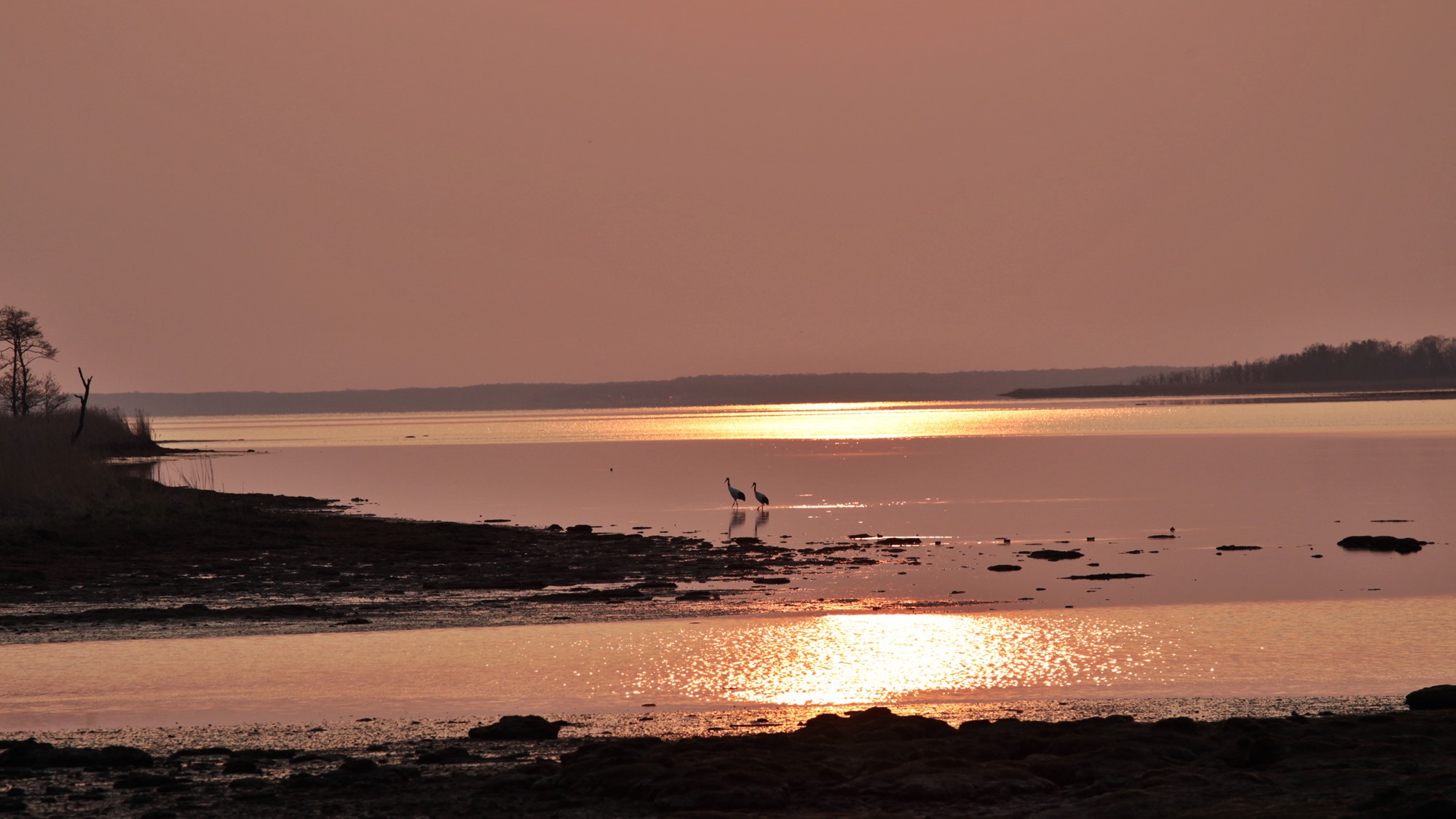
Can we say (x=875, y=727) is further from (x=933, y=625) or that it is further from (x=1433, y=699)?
(x=933, y=625)

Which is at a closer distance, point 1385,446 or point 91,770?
point 91,770

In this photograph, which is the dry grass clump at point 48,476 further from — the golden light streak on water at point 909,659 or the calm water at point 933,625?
the golden light streak on water at point 909,659

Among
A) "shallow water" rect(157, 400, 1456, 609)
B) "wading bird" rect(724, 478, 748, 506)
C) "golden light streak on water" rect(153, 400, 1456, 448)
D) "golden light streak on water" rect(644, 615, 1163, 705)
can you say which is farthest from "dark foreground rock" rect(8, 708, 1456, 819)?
"golden light streak on water" rect(153, 400, 1456, 448)

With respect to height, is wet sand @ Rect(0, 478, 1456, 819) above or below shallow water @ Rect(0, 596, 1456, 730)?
above

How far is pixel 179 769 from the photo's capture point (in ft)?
32.6

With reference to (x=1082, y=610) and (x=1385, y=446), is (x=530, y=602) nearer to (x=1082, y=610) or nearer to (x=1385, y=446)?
(x=1082, y=610)

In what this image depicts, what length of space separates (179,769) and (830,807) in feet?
16.0

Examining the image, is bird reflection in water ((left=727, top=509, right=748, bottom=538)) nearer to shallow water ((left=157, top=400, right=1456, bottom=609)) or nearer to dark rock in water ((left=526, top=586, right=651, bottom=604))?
shallow water ((left=157, top=400, right=1456, bottom=609))

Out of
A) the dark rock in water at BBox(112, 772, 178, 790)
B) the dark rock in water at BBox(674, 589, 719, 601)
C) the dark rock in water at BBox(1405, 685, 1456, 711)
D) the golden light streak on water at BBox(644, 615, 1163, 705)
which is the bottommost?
the dark rock in water at BBox(674, 589, 719, 601)

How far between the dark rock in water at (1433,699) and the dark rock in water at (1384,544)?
49.4 feet

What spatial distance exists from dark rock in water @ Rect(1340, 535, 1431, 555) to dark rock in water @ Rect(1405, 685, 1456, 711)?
15043 mm

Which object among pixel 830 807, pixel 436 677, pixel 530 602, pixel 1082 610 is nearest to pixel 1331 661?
pixel 1082 610

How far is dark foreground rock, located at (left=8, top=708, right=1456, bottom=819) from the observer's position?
8.60 meters

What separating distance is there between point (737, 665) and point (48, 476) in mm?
20971
